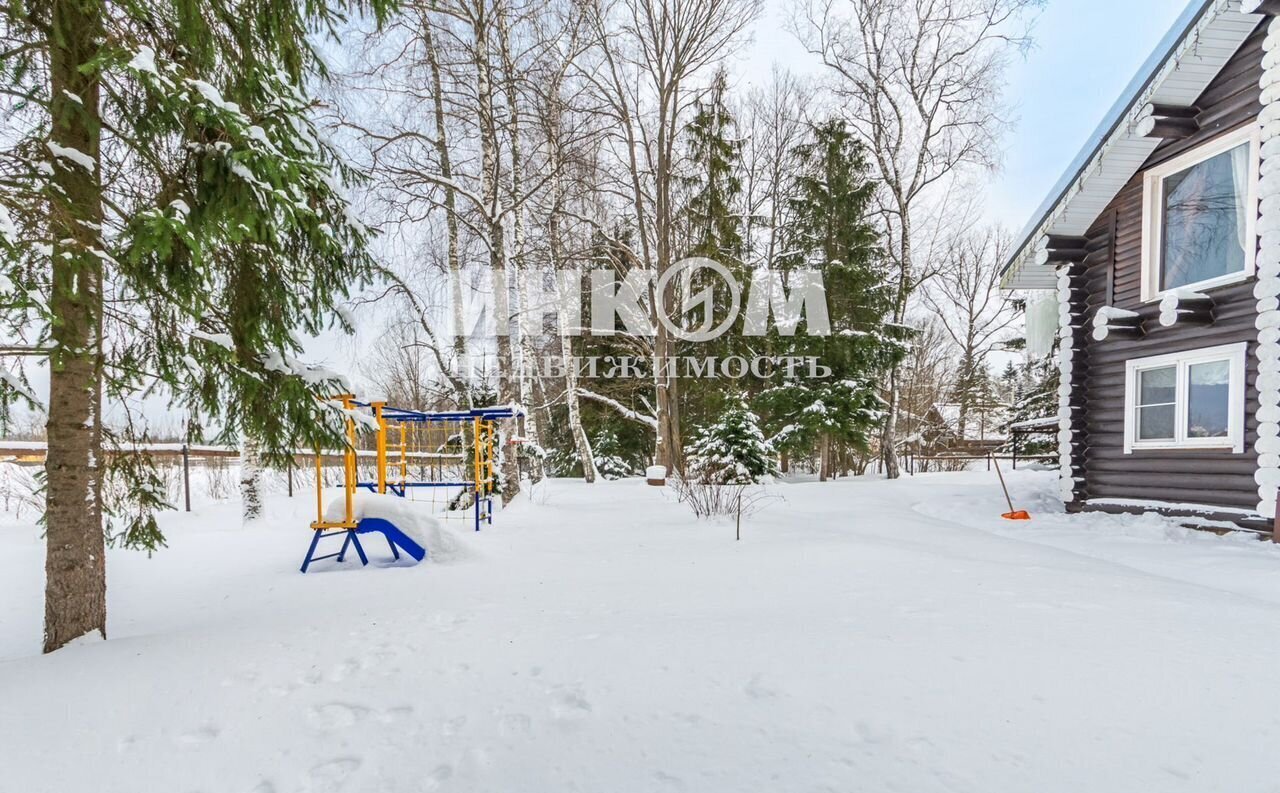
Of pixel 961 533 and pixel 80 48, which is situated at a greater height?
pixel 80 48

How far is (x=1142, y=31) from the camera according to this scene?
8.60 meters

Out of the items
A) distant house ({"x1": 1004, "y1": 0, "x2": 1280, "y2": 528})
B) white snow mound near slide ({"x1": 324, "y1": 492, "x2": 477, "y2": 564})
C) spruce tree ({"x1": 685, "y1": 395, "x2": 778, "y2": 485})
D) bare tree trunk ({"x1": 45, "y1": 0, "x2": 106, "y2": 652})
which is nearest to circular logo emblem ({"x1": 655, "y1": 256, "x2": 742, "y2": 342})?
spruce tree ({"x1": 685, "y1": 395, "x2": 778, "y2": 485})

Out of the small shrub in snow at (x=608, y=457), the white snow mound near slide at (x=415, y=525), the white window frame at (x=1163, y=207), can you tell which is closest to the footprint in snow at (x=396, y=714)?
the white snow mound near slide at (x=415, y=525)

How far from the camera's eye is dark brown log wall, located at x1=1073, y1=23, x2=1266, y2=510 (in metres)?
5.96

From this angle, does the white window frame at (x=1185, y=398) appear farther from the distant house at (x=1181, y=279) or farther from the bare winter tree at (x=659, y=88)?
the bare winter tree at (x=659, y=88)

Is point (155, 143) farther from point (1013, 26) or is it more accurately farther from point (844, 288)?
point (1013, 26)

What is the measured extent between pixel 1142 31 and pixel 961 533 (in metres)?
8.20

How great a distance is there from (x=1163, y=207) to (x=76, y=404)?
33.2 ft

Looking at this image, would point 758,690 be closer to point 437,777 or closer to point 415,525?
point 437,777

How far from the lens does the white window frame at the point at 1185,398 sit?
19.6 ft

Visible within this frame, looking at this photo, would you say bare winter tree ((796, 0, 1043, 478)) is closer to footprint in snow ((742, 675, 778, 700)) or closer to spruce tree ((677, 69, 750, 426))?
spruce tree ((677, 69, 750, 426))

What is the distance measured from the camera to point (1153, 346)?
698 cm

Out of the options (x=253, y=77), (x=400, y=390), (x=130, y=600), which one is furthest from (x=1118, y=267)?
(x=400, y=390)

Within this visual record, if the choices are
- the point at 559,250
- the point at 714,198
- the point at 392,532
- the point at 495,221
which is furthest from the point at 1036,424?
the point at 392,532
